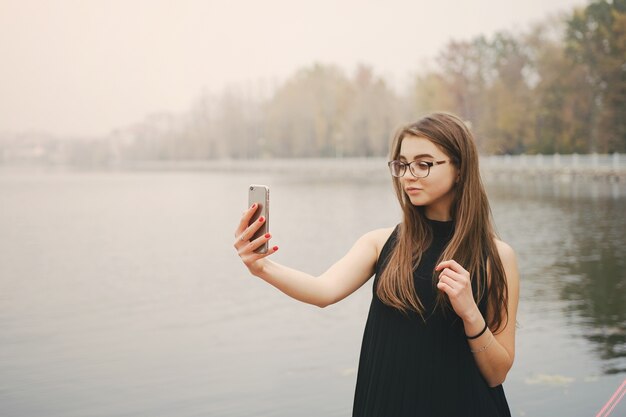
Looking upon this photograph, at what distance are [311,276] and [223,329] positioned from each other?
6814 mm

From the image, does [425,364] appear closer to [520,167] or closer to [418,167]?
[418,167]

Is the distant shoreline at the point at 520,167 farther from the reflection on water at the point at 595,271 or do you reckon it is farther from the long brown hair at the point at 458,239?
the long brown hair at the point at 458,239

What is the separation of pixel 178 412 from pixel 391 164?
4062 millimetres

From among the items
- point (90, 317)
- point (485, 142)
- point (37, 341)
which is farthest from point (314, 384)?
point (485, 142)

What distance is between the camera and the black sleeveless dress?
2025mm

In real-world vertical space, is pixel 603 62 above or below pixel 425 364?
above

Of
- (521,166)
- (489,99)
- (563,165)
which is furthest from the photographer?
(489,99)

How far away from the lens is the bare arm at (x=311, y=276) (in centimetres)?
189

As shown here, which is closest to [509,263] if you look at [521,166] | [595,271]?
[595,271]

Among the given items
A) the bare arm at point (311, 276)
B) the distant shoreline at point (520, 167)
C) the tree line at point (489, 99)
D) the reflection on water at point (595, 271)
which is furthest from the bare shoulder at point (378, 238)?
the distant shoreline at point (520, 167)

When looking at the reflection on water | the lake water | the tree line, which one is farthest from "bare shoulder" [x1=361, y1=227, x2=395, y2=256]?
the tree line

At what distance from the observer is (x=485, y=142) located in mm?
56344

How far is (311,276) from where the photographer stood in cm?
203

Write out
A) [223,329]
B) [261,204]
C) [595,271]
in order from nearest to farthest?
1. [261,204]
2. [223,329]
3. [595,271]
